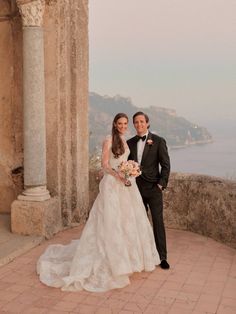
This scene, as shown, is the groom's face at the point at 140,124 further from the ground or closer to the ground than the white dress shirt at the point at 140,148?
further from the ground

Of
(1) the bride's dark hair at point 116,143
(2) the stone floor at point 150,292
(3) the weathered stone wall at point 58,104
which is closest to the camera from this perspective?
(2) the stone floor at point 150,292

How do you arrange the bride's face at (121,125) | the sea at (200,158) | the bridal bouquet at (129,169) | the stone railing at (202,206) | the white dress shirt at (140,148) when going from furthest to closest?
the sea at (200,158) < the stone railing at (202,206) < the white dress shirt at (140,148) < the bride's face at (121,125) < the bridal bouquet at (129,169)

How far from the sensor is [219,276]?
213 inches

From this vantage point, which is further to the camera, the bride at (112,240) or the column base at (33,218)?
the column base at (33,218)

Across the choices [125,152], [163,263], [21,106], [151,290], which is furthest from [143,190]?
[21,106]

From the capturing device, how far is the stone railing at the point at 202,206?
6707 mm

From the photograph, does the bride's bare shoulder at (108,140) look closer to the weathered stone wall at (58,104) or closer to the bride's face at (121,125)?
the bride's face at (121,125)

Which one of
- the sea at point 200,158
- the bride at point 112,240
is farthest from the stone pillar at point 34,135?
the sea at point 200,158

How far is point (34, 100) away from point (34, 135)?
0.55 m

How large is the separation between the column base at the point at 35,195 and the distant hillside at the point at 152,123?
35833 millimetres

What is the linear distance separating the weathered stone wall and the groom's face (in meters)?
2.13

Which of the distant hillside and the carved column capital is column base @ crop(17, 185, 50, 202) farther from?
the distant hillside

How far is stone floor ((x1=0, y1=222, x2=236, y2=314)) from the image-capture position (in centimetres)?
446

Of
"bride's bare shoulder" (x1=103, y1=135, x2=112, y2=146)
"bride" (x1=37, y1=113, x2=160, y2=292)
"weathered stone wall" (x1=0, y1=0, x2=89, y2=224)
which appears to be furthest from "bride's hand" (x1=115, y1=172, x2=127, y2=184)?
"weathered stone wall" (x1=0, y1=0, x2=89, y2=224)
